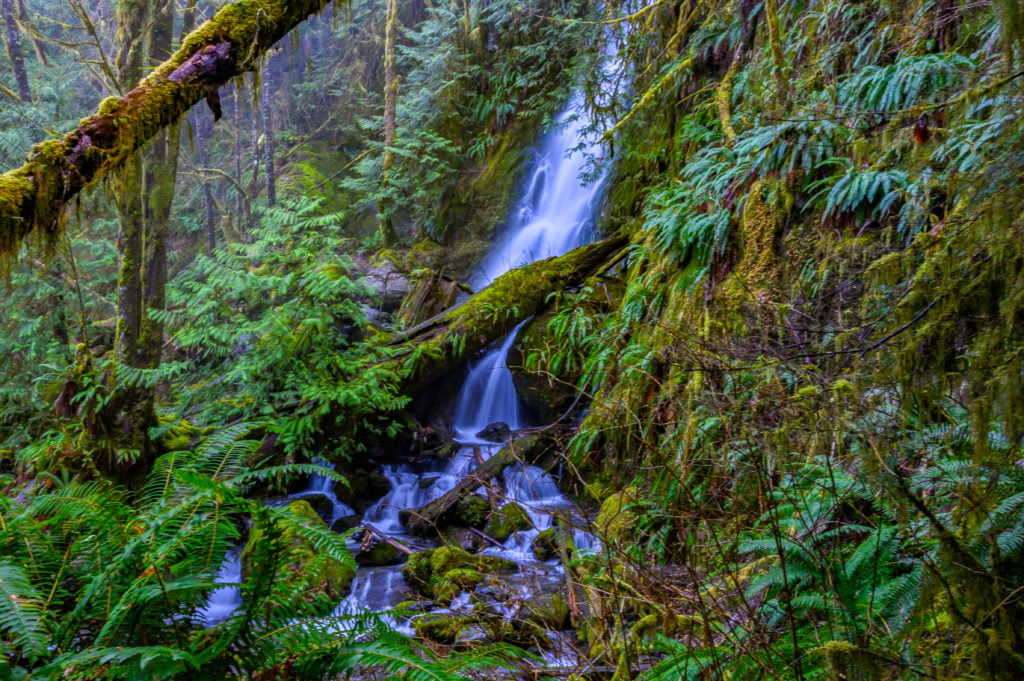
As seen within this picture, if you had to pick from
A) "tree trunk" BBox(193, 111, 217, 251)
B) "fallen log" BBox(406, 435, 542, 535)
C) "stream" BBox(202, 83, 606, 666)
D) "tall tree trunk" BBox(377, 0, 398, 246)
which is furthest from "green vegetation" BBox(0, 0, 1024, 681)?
"tree trunk" BBox(193, 111, 217, 251)

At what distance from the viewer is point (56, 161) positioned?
3.71 metres

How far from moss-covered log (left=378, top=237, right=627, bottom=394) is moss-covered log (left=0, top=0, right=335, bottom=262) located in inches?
174

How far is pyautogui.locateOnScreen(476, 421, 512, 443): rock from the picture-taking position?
29.9ft

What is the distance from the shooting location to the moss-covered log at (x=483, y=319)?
8258mm

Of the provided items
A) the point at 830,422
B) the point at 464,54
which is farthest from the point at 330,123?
the point at 830,422

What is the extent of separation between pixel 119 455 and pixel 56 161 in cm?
369

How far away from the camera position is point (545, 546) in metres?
5.98

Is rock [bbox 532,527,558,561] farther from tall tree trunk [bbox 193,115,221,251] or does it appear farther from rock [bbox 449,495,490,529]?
tall tree trunk [bbox 193,115,221,251]

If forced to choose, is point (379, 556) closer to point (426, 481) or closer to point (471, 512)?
point (471, 512)

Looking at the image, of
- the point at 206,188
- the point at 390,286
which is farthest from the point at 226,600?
the point at 206,188

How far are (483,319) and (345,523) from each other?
11.2 feet

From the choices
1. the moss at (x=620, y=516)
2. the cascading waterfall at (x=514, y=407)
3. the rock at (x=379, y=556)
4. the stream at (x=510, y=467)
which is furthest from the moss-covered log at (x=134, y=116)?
the rock at (x=379, y=556)

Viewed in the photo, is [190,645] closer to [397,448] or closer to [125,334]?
[125,334]

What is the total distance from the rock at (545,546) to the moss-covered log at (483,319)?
3.12m
